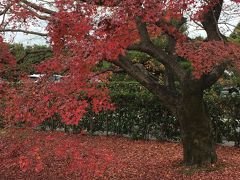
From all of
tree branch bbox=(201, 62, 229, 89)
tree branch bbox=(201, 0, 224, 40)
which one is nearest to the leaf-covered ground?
tree branch bbox=(201, 62, 229, 89)

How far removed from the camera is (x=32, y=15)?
8.19m

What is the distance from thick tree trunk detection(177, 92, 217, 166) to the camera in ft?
29.7

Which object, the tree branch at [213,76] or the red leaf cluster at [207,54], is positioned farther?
the tree branch at [213,76]

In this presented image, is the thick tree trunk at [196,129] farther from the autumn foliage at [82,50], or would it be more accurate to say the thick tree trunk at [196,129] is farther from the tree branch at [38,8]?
the tree branch at [38,8]

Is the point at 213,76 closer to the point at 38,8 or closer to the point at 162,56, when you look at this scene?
the point at 162,56

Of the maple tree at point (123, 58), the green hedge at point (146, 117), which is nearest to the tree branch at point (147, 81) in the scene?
the maple tree at point (123, 58)

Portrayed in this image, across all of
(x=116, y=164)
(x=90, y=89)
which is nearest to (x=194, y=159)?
(x=116, y=164)

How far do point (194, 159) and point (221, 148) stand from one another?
3.06 meters

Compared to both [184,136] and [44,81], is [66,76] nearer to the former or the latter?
[44,81]

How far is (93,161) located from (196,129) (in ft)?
9.27

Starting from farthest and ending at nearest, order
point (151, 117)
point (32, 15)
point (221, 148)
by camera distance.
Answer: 1. point (151, 117)
2. point (221, 148)
3. point (32, 15)

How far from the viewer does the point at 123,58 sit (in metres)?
8.85

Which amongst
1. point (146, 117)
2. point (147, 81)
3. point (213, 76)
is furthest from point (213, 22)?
point (146, 117)

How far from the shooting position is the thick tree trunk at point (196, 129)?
357 inches
